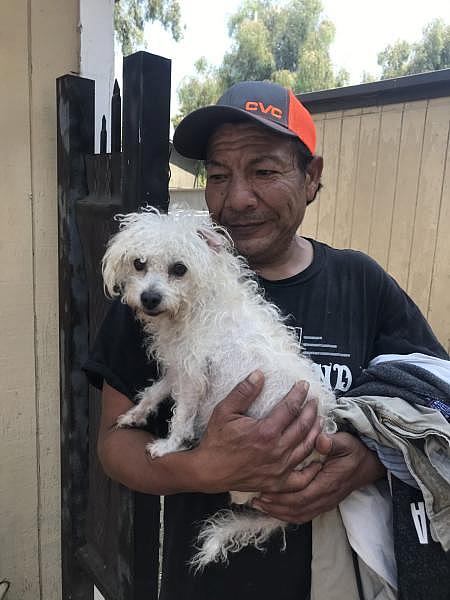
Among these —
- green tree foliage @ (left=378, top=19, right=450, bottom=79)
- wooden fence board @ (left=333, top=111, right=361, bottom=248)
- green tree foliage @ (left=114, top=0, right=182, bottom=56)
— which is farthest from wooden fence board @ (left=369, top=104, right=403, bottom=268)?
green tree foliage @ (left=378, top=19, right=450, bottom=79)

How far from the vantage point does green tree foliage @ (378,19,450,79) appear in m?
30.2

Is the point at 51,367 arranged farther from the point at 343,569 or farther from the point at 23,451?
the point at 343,569

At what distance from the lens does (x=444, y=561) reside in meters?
1.46

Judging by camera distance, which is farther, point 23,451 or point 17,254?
point 23,451

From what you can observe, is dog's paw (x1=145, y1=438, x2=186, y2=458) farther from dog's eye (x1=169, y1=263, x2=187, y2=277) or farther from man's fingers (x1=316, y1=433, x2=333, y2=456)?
dog's eye (x1=169, y1=263, x2=187, y2=277)

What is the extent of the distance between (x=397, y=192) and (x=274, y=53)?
28.3 meters

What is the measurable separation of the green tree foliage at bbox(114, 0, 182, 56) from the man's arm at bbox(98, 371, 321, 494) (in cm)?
1893

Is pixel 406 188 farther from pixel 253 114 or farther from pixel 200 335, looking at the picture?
pixel 200 335

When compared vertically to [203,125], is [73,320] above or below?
below

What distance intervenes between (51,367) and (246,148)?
157 centimetres

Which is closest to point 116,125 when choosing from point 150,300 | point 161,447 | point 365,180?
point 150,300

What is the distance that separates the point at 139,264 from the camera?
1.70 m

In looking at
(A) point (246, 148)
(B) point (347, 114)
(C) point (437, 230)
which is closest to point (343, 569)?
(A) point (246, 148)

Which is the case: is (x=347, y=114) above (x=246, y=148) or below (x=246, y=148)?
above
